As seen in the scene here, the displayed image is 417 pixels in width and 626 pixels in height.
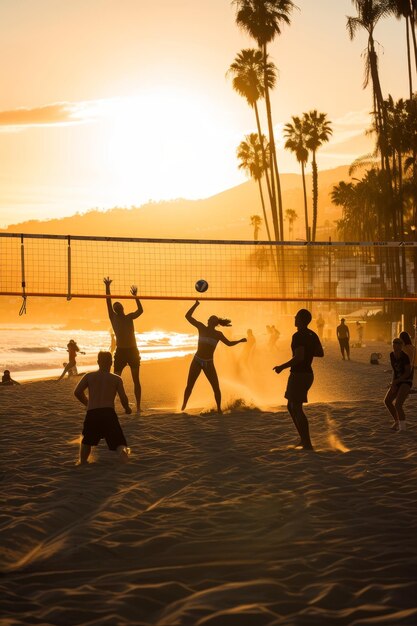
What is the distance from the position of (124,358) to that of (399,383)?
447 cm

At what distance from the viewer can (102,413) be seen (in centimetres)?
856

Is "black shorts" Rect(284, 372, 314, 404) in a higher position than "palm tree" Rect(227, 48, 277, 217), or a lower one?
lower

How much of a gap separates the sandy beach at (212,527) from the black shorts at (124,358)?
151 centimetres

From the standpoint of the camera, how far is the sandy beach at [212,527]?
479 centimetres

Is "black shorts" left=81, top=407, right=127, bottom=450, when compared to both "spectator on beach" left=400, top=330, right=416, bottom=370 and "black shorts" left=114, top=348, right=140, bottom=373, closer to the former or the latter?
"black shorts" left=114, top=348, right=140, bottom=373

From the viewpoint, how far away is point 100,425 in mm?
8555

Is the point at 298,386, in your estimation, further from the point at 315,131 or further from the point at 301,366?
the point at 315,131

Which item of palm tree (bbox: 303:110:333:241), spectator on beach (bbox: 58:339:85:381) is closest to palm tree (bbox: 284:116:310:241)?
palm tree (bbox: 303:110:333:241)

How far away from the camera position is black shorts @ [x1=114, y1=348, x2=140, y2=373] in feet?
42.7

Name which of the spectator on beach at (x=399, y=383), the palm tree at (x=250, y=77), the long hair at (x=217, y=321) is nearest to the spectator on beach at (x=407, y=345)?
the spectator on beach at (x=399, y=383)

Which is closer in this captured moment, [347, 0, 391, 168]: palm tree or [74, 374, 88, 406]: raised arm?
[74, 374, 88, 406]: raised arm

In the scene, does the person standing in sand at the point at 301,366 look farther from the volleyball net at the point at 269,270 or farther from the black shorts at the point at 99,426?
the volleyball net at the point at 269,270

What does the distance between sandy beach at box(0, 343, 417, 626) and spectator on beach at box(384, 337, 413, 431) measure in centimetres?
24

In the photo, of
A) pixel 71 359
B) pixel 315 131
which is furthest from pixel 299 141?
pixel 71 359
